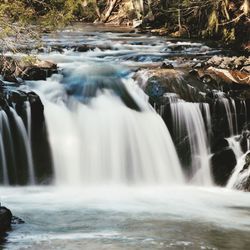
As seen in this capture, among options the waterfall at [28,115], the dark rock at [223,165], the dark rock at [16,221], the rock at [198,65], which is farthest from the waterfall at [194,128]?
Result: the dark rock at [16,221]

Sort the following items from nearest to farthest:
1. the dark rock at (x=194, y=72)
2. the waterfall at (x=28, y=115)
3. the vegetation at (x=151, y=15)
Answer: the vegetation at (x=151, y=15) < the waterfall at (x=28, y=115) < the dark rock at (x=194, y=72)

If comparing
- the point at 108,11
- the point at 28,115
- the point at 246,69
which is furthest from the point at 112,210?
the point at 108,11

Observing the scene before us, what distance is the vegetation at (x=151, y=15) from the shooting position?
897cm

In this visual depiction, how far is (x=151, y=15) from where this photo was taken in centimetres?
2800

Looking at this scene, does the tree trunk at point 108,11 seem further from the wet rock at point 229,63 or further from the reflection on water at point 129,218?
the reflection on water at point 129,218

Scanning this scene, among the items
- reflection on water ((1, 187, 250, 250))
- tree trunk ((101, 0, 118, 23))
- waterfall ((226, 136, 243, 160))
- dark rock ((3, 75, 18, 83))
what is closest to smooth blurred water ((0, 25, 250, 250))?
reflection on water ((1, 187, 250, 250))

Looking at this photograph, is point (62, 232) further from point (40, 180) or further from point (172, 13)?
point (172, 13)

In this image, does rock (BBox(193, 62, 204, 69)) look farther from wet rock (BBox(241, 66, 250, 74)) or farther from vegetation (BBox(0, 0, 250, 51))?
vegetation (BBox(0, 0, 250, 51))

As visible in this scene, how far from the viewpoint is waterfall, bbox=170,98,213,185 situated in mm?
11500

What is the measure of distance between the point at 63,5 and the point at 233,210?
4736mm

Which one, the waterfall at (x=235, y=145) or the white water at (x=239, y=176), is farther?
the waterfall at (x=235, y=145)

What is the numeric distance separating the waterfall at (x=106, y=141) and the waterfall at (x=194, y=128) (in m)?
0.32

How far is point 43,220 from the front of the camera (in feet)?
24.9

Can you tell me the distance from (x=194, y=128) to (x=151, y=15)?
17210mm
